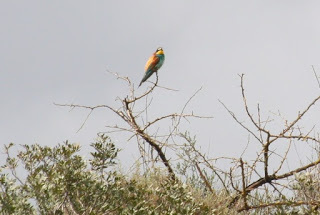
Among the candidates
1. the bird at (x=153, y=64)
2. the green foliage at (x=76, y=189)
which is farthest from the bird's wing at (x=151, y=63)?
the green foliage at (x=76, y=189)

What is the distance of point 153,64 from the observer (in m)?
11.1

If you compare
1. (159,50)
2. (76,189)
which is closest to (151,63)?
(159,50)

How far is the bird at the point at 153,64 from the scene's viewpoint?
10.9m

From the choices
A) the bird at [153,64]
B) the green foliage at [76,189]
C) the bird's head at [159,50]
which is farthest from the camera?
the bird's head at [159,50]

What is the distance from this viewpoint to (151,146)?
9.48m

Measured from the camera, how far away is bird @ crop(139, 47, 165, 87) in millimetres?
10875

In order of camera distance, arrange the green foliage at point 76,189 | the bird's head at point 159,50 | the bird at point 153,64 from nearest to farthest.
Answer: the green foliage at point 76,189 → the bird at point 153,64 → the bird's head at point 159,50

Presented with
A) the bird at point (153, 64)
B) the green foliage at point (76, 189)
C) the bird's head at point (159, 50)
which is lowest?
the green foliage at point (76, 189)

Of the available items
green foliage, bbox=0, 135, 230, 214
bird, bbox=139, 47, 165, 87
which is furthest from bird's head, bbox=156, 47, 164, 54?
green foliage, bbox=0, 135, 230, 214

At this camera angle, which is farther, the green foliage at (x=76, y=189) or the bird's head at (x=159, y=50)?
the bird's head at (x=159, y=50)

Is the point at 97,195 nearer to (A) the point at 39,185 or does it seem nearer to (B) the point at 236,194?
(A) the point at 39,185

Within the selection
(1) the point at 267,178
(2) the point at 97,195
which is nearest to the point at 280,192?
(1) the point at 267,178

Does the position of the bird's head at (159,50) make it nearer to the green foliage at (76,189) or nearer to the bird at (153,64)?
the bird at (153,64)

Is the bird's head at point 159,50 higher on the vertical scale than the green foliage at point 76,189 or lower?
higher
